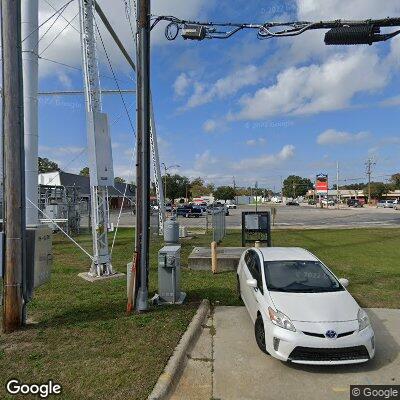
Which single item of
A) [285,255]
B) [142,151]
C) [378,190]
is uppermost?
[378,190]

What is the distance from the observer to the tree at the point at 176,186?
9856cm

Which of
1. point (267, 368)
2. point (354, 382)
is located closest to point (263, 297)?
point (267, 368)

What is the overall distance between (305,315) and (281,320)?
0.34m

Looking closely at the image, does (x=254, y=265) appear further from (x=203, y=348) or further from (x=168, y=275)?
(x=203, y=348)

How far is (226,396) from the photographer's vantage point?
455 cm

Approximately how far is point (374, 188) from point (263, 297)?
4620 inches

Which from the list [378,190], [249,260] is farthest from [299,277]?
[378,190]

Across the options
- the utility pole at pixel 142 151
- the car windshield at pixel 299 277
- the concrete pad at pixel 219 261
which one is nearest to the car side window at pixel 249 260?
the car windshield at pixel 299 277

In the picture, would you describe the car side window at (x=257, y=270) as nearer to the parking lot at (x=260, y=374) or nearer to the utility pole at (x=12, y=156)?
the parking lot at (x=260, y=374)

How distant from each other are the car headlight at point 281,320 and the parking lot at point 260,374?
546mm

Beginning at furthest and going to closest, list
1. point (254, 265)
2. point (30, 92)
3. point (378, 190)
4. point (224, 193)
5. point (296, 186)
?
point (296, 186)
point (224, 193)
point (378, 190)
point (30, 92)
point (254, 265)

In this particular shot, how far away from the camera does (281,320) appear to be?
17.6ft

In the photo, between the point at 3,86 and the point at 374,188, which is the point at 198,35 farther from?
the point at 374,188

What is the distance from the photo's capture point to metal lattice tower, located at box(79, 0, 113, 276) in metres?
10.8
